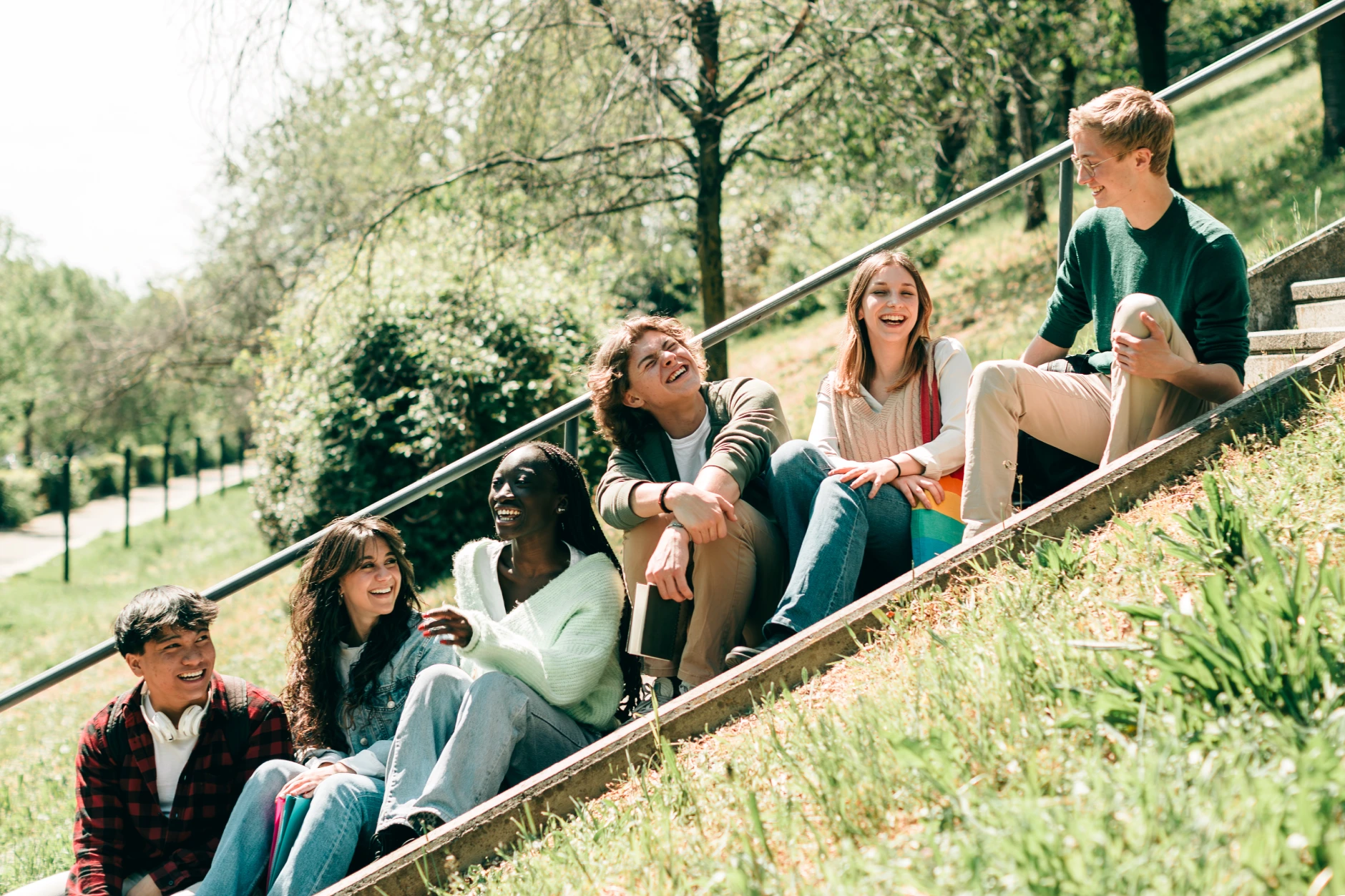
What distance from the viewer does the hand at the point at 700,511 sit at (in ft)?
10.8

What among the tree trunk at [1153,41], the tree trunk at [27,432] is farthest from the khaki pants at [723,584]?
the tree trunk at [27,432]

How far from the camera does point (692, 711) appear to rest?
2873mm

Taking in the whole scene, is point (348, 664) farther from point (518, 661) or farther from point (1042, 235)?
point (1042, 235)

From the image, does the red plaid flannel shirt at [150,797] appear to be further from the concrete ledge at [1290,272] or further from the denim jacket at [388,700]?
the concrete ledge at [1290,272]

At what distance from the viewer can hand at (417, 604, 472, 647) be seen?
3.25 m

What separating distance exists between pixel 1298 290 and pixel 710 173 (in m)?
3.94

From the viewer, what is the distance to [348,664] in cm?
365

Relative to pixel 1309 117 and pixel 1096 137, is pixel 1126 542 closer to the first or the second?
pixel 1096 137

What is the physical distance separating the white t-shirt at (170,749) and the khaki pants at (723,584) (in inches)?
56.4

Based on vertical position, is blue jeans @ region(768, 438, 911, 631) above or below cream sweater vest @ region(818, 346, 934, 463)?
below

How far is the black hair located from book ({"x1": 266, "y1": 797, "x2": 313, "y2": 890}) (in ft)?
2.11

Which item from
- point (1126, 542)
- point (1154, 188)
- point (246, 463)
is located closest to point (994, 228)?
point (1154, 188)

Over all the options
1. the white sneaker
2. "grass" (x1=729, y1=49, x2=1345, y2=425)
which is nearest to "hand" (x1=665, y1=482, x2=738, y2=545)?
the white sneaker

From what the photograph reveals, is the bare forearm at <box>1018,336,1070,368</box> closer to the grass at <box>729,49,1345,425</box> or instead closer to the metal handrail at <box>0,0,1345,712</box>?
the metal handrail at <box>0,0,1345,712</box>
